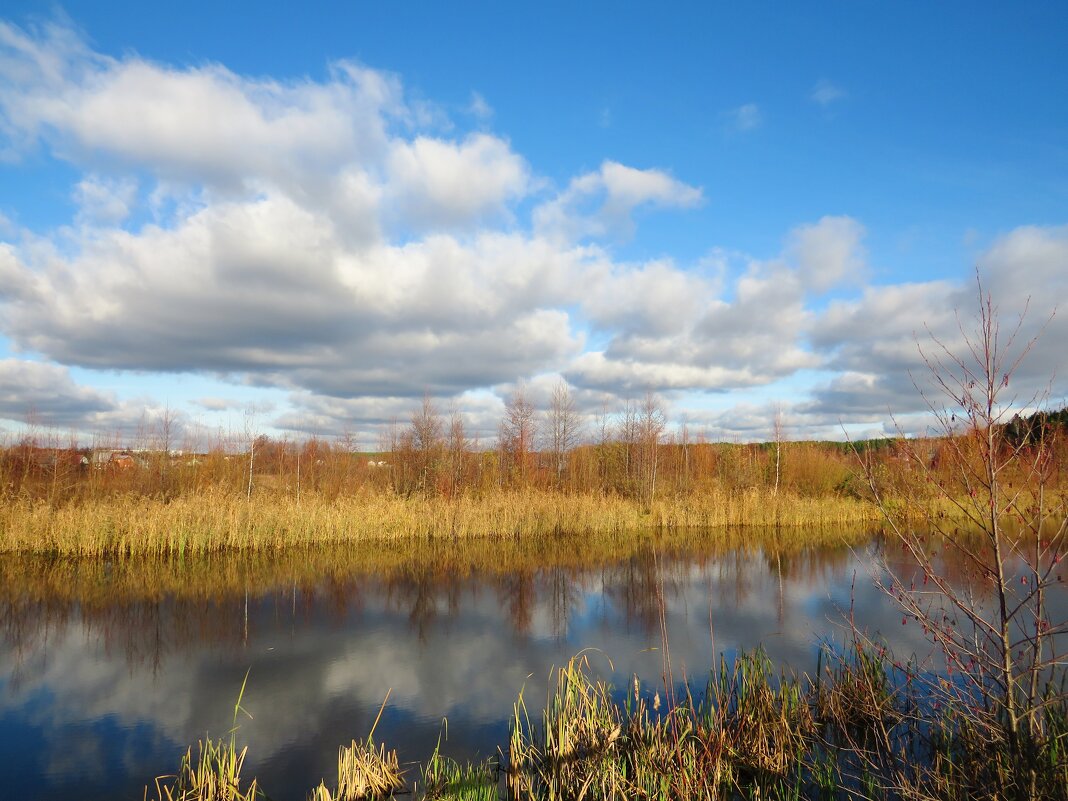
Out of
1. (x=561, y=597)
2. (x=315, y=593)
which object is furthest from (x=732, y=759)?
(x=315, y=593)

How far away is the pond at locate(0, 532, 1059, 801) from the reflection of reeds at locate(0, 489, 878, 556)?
2.98 feet

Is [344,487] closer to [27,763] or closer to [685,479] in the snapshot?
[685,479]

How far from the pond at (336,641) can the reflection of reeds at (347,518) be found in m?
0.91

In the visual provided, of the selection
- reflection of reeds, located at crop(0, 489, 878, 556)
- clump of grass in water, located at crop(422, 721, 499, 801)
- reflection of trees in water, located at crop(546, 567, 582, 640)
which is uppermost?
reflection of reeds, located at crop(0, 489, 878, 556)

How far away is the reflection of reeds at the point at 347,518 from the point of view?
14906 millimetres

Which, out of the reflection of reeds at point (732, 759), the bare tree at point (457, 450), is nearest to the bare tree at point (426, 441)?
the bare tree at point (457, 450)

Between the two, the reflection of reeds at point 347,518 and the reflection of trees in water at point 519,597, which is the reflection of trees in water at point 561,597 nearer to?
the reflection of trees in water at point 519,597

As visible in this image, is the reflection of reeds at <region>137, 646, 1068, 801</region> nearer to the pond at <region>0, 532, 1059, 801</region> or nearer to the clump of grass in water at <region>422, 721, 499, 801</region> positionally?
the clump of grass in water at <region>422, 721, 499, 801</region>

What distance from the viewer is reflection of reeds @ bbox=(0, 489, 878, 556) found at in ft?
48.9

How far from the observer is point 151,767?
5.66 meters

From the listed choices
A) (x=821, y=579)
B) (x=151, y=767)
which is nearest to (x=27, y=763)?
(x=151, y=767)

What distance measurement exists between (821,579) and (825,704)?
353 inches

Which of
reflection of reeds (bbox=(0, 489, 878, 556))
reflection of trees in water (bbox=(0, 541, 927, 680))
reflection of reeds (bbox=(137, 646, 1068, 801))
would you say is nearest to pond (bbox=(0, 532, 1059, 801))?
reflection of trees in water (bbox=(0, 541, 927, 680))

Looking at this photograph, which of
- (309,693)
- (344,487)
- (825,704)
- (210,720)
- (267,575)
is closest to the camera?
(825,704)
